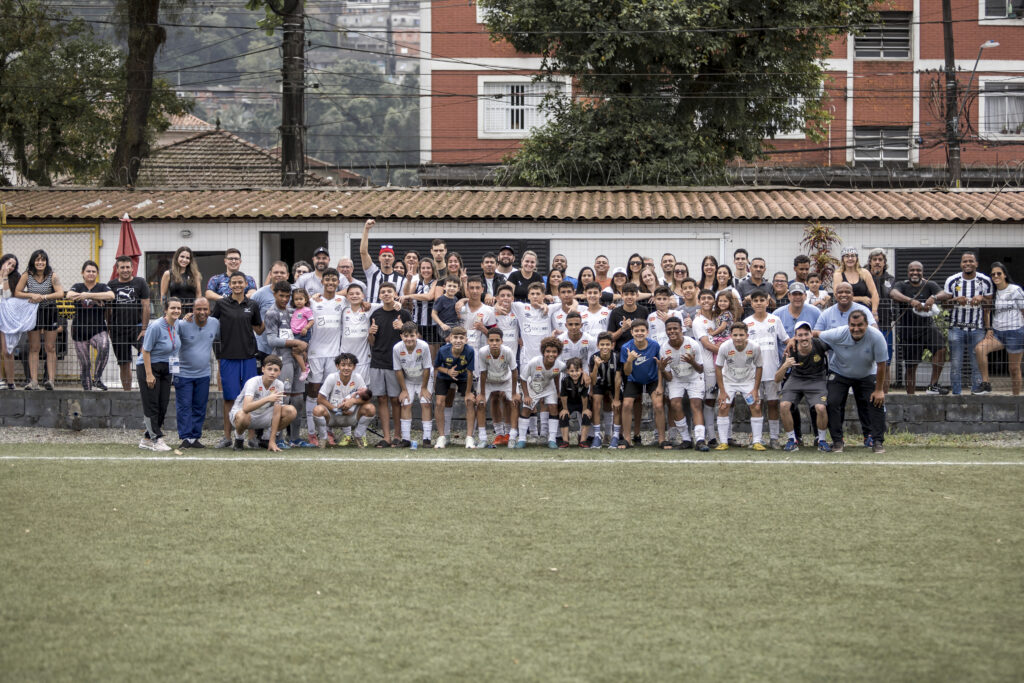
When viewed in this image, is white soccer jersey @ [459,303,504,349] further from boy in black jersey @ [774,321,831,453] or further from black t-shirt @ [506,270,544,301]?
boy in black jersey @ [774,321,831,453]

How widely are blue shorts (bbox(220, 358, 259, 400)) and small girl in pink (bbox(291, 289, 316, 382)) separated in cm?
52

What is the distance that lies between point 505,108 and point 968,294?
25.6 metres

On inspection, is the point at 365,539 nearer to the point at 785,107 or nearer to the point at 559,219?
the point at 559,219

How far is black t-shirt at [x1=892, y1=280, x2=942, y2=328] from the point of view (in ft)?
45.0

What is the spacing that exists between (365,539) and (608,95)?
1932cm

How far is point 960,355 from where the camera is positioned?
45.5ft

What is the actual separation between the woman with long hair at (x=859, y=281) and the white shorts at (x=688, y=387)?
247cm

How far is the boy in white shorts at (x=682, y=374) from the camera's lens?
12.3 meters

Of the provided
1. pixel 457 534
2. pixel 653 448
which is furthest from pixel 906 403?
pixel 457 534

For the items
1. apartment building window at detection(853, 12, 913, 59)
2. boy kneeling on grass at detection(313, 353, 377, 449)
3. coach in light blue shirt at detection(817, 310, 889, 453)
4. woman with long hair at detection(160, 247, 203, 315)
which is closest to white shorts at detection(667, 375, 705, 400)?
coach in light blue shirt at detection(817, 310, 889, 453)

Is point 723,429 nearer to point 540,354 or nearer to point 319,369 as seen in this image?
point 540,354

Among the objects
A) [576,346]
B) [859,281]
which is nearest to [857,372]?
[859,281]

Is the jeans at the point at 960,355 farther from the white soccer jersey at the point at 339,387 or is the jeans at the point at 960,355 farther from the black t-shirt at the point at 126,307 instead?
the black t-shirt at the point at 126,307

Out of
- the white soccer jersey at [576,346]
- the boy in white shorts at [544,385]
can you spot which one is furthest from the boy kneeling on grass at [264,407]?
the white soccer jersey at [576,346]
